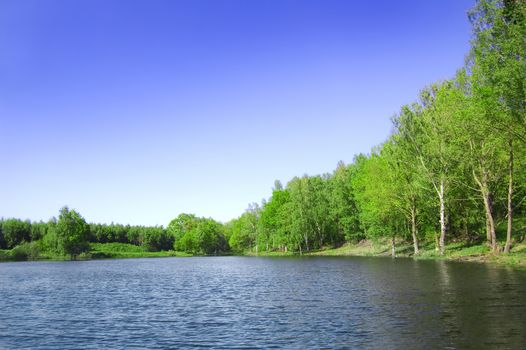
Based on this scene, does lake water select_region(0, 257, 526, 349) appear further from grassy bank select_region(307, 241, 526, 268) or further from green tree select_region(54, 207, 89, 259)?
green tree select_region(54, 207, 89, 259)

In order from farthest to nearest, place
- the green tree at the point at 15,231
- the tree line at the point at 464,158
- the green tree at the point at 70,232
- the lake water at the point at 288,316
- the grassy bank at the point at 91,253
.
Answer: the green tree at the point at 15,231 → the grassy bank at the point at 91,253 → the green tree at the point at 70,232 → the tree line at the point at 464,158 → the lake water at the point at 288,316

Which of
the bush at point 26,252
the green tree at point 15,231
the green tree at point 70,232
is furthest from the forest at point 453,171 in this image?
the green tree at point 15,231

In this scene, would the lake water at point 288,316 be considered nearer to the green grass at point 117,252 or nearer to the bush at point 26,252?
the bush at point 26,252

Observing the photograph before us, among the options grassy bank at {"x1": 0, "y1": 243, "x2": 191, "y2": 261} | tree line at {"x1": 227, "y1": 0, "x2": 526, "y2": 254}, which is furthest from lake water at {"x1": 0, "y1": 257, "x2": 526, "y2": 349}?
grassy bank at {"x1": 0, "y1": 243, "x2": 191, "y2": 261}

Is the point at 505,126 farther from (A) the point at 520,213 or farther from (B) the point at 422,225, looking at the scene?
(B) the point at 422,225

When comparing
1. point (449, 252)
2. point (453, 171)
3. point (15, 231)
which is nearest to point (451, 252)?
point (449, 252)

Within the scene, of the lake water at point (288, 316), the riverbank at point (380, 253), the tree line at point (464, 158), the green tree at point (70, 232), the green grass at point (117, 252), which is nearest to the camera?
the lake water at point (288, 316)

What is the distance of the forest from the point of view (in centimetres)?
4291

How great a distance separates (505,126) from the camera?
46094 millimetres

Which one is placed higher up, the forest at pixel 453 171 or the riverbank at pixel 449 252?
the forest at pixel 453 171

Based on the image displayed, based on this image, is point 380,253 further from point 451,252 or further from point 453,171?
point 453,171

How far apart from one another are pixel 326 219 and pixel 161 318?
Answer: 101 meters

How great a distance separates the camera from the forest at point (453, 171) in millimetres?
42906

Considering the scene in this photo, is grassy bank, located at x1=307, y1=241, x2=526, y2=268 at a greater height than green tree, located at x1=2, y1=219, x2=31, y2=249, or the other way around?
green tree, located at x1=2, y1=219, x2=31, y2=249
